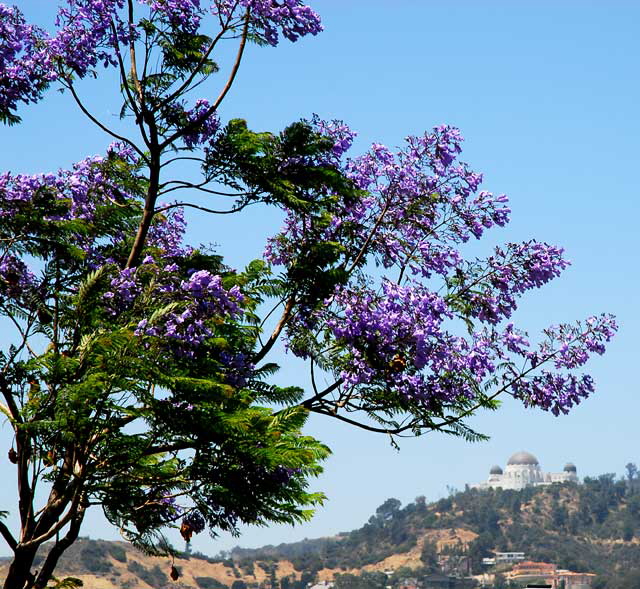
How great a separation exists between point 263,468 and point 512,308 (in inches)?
193

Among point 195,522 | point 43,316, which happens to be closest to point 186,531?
point 195,522

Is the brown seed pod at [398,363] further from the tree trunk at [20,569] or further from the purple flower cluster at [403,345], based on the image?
the tree trunk at [20,569]

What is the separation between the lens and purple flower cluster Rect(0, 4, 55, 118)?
43.2ft

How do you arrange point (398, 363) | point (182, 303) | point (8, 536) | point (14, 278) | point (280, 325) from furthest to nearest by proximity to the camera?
point (280, 325) < point (398, 363) < point (14, 278) < point (8, 536) < point (182, 303)

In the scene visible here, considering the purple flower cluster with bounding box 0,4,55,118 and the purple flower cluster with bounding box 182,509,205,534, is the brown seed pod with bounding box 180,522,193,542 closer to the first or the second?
the purple flower cluster with bounding box 182,509,205,534

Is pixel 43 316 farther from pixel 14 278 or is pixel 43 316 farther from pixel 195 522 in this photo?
pixel 195 522

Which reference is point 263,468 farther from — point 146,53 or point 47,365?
point 146,53

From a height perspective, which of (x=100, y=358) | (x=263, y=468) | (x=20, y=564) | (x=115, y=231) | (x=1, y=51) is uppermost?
(x=1, y=51)

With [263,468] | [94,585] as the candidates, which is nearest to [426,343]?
[263,468]

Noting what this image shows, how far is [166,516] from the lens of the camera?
13867 mm

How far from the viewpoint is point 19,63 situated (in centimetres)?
1350

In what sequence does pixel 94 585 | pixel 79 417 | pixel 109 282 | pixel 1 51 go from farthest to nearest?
pixel 94 585 → pixel 1 51 → pixel 109 282 → pixel 79 417

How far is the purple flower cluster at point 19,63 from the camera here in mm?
13156

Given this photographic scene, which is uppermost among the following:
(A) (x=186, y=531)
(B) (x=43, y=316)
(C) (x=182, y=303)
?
(B) (x=43, y=316)
